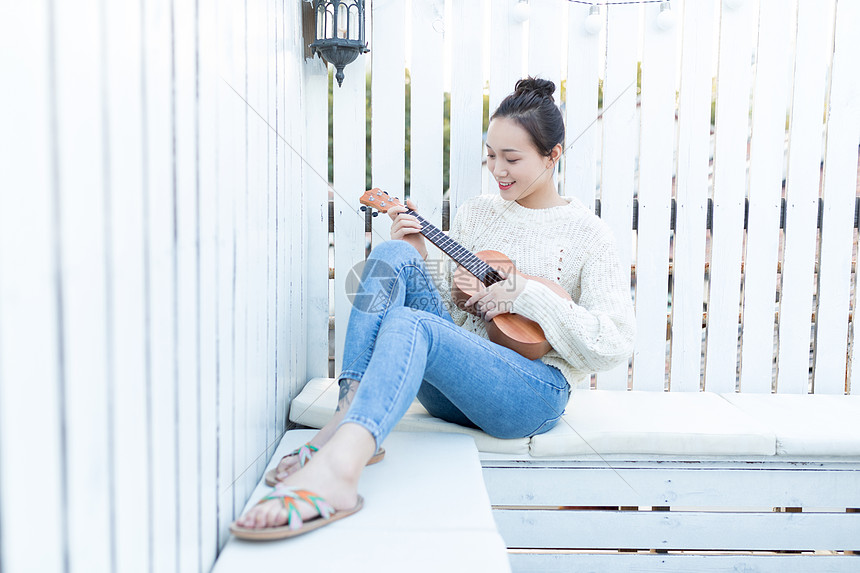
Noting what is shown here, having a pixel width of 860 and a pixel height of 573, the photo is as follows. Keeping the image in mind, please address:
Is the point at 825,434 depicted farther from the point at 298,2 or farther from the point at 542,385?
the point at 298,2

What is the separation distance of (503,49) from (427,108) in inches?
11.7

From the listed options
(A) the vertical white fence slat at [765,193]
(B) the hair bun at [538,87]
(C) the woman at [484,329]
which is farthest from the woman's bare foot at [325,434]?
(A) the vertical white fence slat at [765,193]

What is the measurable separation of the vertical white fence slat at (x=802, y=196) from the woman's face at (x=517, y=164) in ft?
2.82

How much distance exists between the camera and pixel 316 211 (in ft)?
6.93

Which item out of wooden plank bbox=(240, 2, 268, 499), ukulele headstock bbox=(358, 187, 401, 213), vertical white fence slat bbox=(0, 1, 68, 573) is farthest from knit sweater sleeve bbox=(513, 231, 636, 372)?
vertical white fence slat bbox=(0, 1, 68, 573)

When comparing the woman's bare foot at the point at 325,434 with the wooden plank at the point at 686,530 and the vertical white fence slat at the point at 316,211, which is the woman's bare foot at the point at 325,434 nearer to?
the wooden plank at the point at 686,530

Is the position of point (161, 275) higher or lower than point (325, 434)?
higher

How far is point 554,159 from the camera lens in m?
1.85

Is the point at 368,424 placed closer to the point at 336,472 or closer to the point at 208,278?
the point at 336,472

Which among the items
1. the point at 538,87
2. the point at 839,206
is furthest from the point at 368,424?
the point at 839,206

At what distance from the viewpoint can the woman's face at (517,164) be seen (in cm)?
177

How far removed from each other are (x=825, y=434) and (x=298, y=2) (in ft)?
5.99

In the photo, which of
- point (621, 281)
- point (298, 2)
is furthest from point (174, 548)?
point (298, 2)

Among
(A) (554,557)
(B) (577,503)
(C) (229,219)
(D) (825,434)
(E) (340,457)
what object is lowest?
(A) (554,557)
